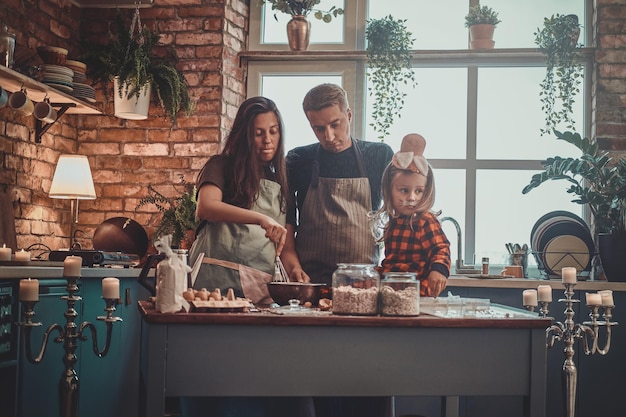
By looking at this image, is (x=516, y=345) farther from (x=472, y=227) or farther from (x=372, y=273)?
(x=472, y=227)

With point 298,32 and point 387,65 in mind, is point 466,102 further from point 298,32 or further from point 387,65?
point 298,32

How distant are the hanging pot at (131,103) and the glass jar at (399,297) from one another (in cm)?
291

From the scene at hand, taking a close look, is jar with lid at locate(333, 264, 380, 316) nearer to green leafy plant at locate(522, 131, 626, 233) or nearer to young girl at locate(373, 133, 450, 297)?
young girl at locate(373, 133, 450, 297)

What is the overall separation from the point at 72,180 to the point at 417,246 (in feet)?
8.01

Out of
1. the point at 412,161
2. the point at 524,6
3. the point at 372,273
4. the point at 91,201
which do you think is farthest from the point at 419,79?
the point at 372,273

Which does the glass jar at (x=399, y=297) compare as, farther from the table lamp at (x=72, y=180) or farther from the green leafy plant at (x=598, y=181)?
the table lamp at (x=72, y=180)

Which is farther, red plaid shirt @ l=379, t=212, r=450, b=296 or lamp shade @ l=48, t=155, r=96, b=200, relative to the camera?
lamp shade @ l=48, t=155, r=96, b=200

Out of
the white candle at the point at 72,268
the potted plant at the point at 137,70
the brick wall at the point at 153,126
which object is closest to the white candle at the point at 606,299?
the white candle at the point at 72,268

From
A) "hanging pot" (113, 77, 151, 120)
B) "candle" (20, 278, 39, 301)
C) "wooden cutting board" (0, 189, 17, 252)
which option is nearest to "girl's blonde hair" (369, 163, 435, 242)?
"candle" (20, 278, 39, 301)

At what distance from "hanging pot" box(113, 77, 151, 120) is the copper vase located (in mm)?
882

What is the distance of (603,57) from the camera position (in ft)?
15.5

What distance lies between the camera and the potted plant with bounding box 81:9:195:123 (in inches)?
182

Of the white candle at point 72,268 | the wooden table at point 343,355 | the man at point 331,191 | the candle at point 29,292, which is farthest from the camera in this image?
the man at point 331,191

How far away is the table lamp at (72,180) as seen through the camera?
443 centimetres
